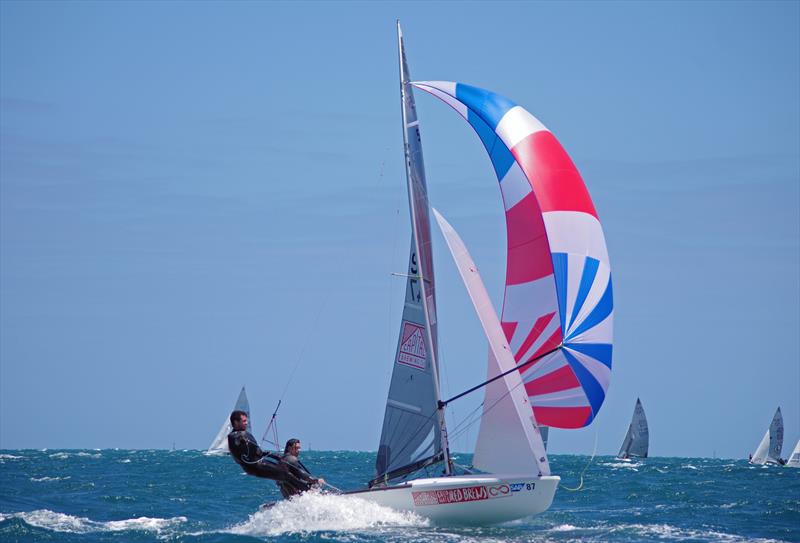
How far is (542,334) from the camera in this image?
55.1ft

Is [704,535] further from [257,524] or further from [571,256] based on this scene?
[257,524]

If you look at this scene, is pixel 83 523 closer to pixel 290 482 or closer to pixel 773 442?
pixel 290 482

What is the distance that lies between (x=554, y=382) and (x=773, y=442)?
52896mm

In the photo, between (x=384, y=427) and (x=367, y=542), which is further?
(x=384, y=427)

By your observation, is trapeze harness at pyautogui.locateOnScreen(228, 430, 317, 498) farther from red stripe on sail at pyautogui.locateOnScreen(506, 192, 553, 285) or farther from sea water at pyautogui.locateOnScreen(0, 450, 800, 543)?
red stripe on sail at pyautogui.locateOnScreen(506, 192, 553, 285)

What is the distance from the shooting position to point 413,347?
17609mm

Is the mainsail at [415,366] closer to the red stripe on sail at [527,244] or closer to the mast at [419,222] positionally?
the mast at [419,222]

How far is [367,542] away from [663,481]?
22550mm

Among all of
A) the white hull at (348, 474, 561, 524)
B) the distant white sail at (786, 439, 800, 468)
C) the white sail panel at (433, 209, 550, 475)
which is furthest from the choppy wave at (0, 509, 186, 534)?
→ the distant white sail at (786, 439, 800, 468)

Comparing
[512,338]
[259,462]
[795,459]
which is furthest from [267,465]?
[795,459]

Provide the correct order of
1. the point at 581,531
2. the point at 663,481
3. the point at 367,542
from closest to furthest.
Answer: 1. the point at 367,542
2. the point at 581,531
3. the point at 663,481

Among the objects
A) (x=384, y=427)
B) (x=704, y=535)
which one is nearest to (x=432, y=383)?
(x=384, y=427)

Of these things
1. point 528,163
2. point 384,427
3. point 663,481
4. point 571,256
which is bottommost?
point 663,481

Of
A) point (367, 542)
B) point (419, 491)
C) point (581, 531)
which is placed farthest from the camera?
point (581, 531)
